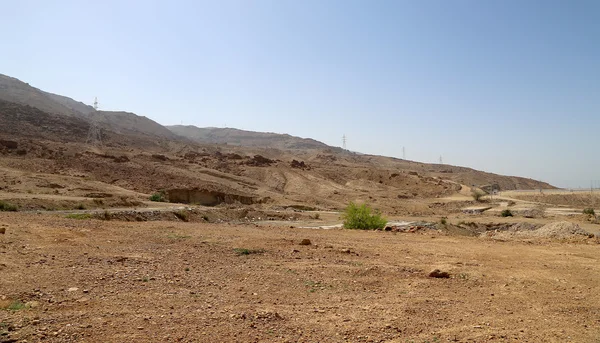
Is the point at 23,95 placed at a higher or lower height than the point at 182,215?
higher

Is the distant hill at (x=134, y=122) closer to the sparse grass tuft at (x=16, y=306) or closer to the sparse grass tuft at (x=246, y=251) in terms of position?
the sparse grass tuft at (x=246, y=251)

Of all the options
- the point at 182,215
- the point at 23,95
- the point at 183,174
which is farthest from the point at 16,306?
the point at 23,95

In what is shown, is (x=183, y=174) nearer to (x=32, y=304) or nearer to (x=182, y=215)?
(x=182, y=215)

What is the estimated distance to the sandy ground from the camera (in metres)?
5.93

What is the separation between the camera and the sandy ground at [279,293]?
5.93m

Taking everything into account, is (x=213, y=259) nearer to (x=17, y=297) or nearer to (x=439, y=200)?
(x=17, y=297)

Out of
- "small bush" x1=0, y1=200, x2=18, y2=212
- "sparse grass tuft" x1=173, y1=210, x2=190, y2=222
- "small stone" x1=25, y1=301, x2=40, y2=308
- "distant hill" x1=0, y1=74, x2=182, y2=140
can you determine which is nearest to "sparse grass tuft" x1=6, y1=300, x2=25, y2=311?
"small stone" x1=25, y1=301, x2=40, y2=308

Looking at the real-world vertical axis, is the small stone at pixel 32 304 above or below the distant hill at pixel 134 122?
below

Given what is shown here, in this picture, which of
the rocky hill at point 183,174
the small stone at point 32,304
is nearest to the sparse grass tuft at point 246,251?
the small stone at point 32,304

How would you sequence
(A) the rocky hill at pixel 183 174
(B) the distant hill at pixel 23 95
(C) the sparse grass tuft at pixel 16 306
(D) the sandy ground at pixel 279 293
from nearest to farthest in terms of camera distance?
(D) the sandy ground at pixel 279 293 → (C) the sparse grass tuft at pixel 16 306 → (A) the rocky hill at pixel 183 174 → (B) the distant hill at pixel 23 95

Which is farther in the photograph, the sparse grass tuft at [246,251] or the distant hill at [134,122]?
the distant hill at [134,122]

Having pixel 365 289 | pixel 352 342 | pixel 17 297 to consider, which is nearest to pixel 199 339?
pixel 352 342

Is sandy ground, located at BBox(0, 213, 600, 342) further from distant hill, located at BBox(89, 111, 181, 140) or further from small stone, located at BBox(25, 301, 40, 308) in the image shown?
distant hill, located at BBox(89, 111, 181, 140)

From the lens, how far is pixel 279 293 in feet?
26.1
